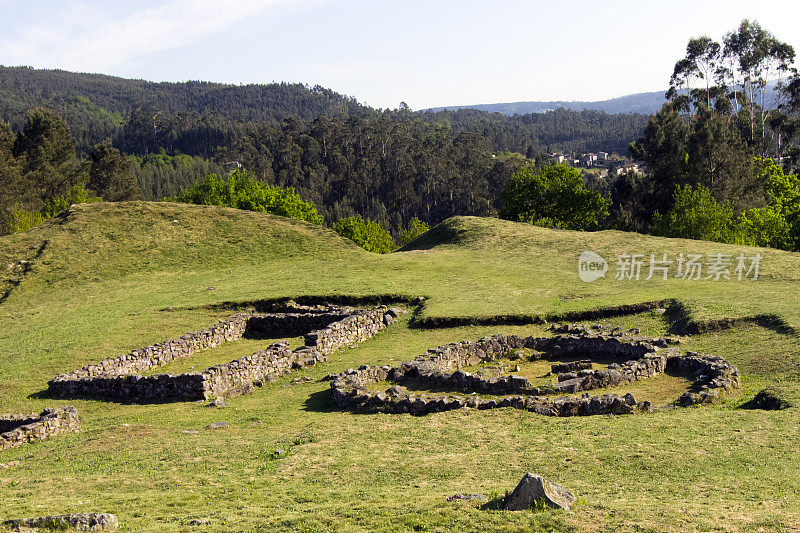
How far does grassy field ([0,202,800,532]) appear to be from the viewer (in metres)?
11.6

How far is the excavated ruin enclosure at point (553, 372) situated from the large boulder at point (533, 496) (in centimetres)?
841

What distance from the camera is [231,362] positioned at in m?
25.3

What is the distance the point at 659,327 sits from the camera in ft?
98.3

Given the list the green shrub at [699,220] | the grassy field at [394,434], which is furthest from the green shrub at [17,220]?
the green shrub at [699,220]

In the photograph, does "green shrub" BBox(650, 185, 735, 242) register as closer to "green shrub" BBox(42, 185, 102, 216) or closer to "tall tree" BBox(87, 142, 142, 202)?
"green shrub" BBox(42, 185, 102, 216)

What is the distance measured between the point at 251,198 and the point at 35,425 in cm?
7213

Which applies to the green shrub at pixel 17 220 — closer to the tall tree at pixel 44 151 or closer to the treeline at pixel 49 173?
the treeline at pixel 49 173

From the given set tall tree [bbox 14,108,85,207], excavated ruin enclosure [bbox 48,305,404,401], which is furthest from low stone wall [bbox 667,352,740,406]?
tall tree [bbox 14,108,85,207]

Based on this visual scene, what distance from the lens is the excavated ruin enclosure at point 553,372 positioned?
19750 mm

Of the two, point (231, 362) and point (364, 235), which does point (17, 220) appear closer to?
point (364, 235)

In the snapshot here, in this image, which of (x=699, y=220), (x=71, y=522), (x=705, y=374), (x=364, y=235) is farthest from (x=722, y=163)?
(x=71, y=522)

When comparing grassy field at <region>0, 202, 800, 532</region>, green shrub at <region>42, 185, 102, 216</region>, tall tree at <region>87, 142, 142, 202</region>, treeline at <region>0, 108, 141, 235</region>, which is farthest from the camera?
tall tree at <region>87, 142, 142, 202</region>

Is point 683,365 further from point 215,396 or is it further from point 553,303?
point 215,396

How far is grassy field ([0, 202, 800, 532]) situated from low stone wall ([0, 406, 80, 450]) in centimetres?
58
